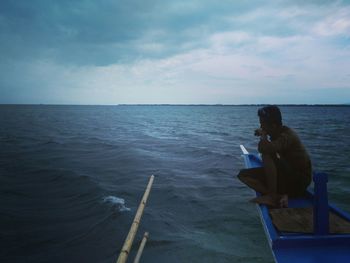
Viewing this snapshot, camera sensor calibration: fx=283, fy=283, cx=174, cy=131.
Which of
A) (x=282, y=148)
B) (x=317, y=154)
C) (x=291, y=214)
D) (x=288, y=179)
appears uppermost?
(x=282, y=148)

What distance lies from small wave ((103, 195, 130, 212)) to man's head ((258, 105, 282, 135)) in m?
4.93

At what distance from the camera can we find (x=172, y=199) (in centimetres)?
966

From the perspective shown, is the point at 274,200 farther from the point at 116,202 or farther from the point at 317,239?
the point at 116,202

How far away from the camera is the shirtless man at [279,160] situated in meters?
5.51

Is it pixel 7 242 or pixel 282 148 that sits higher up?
pixel 282 148

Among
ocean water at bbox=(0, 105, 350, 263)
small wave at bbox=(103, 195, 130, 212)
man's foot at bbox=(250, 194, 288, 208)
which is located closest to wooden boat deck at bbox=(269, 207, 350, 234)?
man's foot at bbox=(250, 194, 288, 208)

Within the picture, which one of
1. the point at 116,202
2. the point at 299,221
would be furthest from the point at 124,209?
the point at 299,221

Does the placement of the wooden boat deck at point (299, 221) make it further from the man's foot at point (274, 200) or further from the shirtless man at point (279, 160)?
the shirtless man at point (279, 160)

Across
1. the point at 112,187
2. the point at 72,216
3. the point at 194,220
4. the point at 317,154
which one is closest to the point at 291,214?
the point at 194,220

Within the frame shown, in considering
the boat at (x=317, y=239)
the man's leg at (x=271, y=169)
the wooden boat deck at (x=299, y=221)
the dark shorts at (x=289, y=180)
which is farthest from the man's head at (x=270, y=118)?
the boat at (x=317, y=239)

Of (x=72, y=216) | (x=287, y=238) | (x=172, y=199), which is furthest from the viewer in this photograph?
(x=172, y=199)

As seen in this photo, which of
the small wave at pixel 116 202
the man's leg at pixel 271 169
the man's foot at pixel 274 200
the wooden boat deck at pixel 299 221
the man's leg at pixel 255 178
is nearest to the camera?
the wooden boat deck at pixel 299 221

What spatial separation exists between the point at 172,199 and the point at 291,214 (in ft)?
17.0

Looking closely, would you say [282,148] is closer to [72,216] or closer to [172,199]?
[172,199]
